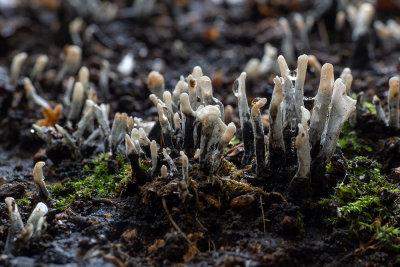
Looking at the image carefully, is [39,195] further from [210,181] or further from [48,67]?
[48,67]

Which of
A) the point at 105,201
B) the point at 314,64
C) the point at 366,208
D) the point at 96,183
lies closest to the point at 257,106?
the point at 366,208

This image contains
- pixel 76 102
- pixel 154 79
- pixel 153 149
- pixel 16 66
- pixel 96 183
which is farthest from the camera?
pixel 16 66

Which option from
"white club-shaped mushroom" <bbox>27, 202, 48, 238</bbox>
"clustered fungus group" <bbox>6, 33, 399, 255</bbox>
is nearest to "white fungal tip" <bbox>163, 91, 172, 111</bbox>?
"clustered fungus group" <bbox>6, 33, 399, 255</bbox>

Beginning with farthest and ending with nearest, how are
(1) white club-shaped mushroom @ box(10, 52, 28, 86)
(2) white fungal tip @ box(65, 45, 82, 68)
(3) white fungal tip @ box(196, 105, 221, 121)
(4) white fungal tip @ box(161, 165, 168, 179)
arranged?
(2) white fungal tip @ box(65, 45, 82, 68)
(1) white club-shaped mushroom @ box(10, 52, 28, 86)
(4) white fungal tip @ box(161, 165, 168, 179)
(3) white fungal tip @ box(196, 105, 221, 121)

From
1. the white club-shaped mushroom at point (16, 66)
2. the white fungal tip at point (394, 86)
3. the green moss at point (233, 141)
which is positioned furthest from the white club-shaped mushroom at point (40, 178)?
the white fungal tip at point (394, 86)

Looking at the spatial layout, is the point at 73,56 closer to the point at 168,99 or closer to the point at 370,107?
the point at 168,99

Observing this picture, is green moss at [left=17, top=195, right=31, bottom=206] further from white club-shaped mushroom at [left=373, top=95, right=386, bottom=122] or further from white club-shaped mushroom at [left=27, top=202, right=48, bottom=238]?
white club-shaped mushroom at [left=373, top=95, right=386, bottom=122]
